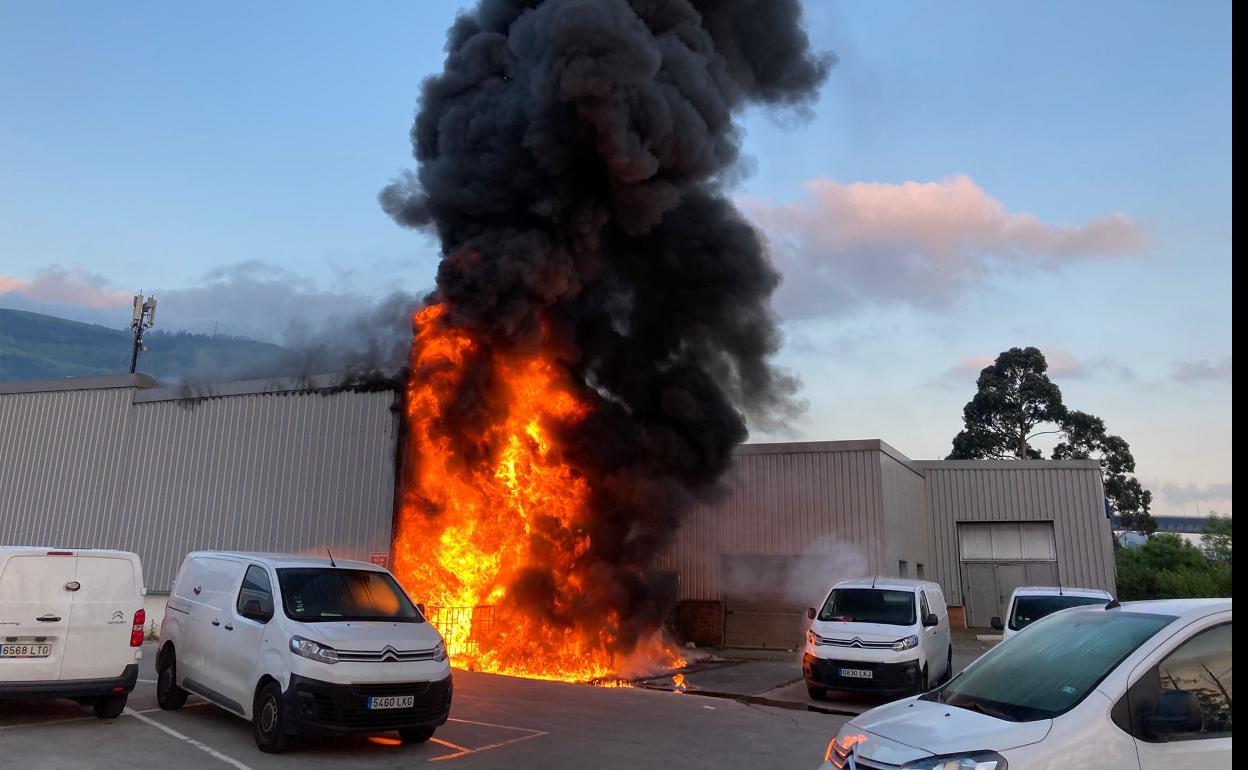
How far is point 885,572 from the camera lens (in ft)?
63.3

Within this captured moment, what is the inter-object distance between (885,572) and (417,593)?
10751 millimetres

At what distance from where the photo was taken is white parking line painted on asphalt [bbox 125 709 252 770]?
690cm

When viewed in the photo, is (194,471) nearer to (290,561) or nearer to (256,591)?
(290,561)

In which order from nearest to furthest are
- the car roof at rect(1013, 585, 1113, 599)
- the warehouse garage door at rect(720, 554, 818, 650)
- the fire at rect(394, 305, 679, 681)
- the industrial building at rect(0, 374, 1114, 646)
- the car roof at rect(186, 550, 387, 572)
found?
the car roof at rect(186, 550, 387, 572) < the car roof at rect(1013, 585, 1113, 599) < the fire at rect(394, 305, 679, 681) < the industrial building at rect(0, 374, 1114, 646) < the warehouse garage door at rect(720, 554, 818, 650)

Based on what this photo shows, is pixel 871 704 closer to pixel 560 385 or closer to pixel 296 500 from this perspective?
pixel 560 385

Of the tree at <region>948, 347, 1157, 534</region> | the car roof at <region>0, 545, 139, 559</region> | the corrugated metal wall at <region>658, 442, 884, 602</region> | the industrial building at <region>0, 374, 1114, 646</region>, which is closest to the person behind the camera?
the car roof at <region>0, 545, 139, 559</region>

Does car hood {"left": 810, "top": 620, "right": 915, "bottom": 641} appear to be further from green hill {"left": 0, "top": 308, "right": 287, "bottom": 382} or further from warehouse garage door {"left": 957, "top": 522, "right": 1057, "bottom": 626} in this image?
warehouse garage door {"left": 957, "top": 522, "right": 1057, "bottom": 626}

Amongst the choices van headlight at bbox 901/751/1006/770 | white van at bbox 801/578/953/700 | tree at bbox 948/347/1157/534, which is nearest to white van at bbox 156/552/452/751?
van headlight at bbox 901/751/1006/770

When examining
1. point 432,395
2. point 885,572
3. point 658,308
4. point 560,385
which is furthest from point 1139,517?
point 432,395

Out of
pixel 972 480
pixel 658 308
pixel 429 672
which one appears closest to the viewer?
pixel 429 672

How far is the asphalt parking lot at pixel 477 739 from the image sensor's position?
7.05 m

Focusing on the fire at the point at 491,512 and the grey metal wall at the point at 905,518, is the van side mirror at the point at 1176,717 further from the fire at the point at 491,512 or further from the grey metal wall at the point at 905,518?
the grey metal wall at the point at 905,518

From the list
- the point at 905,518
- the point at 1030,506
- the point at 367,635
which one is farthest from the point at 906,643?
the point at 1030,506

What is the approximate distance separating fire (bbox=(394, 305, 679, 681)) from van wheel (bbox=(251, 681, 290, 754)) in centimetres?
814
